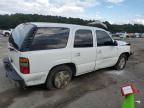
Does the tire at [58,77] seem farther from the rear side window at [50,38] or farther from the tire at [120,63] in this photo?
the tire at [120,63]

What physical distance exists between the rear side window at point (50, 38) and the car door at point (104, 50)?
1.39m

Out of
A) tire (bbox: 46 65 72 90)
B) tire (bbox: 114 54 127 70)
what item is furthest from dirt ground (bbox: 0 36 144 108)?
tire (bbox: 114 54 127 70)

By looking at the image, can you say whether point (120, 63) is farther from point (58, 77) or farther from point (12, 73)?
point (12, 73)

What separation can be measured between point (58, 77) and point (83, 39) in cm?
136

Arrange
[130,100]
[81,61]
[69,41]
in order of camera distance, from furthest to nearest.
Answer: [81,61]
[69,41]
[130,100]

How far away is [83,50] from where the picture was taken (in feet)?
17.9

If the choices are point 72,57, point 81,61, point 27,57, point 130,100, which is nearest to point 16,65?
point 27,57

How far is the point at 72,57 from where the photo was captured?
5188mm

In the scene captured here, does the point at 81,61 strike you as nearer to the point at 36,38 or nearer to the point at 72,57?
the point at 72,57

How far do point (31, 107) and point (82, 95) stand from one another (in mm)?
1391

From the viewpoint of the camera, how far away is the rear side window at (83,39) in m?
5.33

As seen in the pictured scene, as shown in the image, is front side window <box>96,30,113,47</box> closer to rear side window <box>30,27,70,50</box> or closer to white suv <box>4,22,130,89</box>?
white suv <box>4,22,130,89</box>

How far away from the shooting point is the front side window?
6.07m

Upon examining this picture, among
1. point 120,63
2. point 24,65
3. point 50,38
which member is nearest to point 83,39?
point 50,38
